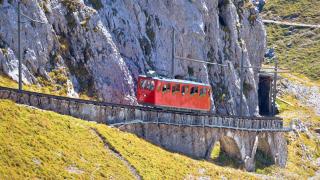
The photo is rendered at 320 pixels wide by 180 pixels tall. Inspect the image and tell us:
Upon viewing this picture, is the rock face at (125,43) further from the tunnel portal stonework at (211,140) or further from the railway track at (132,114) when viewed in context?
the tunnel portal stonework at (211,140)

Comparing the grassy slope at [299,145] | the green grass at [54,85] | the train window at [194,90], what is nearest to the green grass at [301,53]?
the grassy slope at [299,145]

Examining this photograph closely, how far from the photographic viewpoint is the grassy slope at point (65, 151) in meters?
56.6

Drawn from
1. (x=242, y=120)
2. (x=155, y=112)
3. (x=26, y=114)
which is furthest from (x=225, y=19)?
(x=26, y=114)

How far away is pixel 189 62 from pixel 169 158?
3213 cm

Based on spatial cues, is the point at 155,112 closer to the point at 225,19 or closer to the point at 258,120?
the point at 258,120

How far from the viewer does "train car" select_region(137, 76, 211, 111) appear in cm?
8182

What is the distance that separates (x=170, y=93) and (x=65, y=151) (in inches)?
943

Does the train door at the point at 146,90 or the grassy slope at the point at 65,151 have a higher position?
the train door at the point at 146,90

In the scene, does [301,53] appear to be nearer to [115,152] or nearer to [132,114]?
[132,114]

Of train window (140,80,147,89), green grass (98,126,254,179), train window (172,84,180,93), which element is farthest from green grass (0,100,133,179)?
train window (172,84,180,93)

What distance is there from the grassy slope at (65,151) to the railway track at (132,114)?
159 centimetres

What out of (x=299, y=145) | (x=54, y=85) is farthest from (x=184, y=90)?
(x=299, y=145)

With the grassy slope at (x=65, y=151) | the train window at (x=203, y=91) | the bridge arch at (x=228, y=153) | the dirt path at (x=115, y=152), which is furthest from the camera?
the bridge arch at (x=228, y=153)

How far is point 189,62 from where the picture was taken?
105688mm
